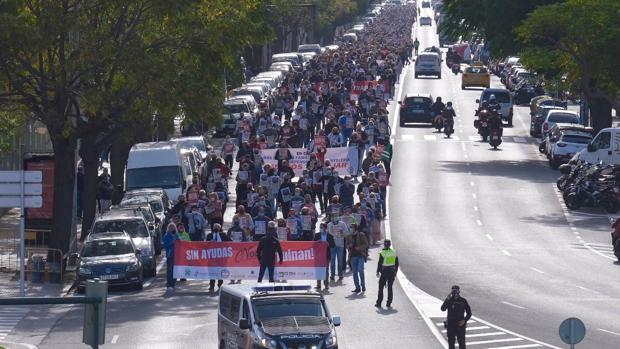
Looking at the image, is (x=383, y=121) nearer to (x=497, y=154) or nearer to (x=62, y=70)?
(x=497, y=154)

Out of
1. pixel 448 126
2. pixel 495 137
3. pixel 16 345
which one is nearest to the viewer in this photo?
pixel 16 345

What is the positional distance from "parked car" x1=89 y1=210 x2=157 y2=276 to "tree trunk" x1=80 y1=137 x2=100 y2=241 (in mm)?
3115

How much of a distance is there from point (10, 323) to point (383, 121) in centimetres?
2602

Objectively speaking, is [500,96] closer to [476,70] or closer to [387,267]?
[476,70]

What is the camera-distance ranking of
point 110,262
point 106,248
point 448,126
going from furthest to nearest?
point 448,126 → point 106,248 → point 110,262

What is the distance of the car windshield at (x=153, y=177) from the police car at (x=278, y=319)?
21428 mm

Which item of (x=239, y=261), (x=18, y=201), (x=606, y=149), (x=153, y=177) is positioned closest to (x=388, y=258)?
(x=239, y=261)

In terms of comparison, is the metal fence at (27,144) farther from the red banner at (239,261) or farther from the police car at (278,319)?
the police car at (278,319)

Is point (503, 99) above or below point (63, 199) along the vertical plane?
above

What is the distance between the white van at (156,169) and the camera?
153ft

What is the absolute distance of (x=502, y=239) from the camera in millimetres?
43219

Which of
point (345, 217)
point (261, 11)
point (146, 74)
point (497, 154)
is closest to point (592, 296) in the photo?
point (345, 217)

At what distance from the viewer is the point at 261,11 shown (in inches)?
1901

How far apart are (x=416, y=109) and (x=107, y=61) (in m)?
36.7
